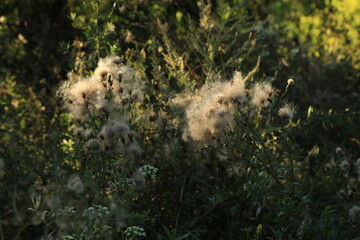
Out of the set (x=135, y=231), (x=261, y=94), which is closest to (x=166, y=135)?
(x=261, y=94)

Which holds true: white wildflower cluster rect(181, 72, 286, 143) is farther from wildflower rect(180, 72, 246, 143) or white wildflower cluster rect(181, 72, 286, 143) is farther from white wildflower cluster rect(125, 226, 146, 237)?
white wildflower cluster rect(125, 226, 146, 237)

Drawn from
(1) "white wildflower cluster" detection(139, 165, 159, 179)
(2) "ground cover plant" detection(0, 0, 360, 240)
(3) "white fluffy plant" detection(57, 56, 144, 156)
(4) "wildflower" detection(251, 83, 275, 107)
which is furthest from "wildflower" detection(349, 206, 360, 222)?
(3) "white fluffy plant" detection(57, 56, 144, 156)

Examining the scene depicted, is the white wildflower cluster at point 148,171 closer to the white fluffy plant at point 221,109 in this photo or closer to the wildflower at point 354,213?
the white fluffy plant at point 221,109

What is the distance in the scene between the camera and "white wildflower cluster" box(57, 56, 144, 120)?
9.53 feet

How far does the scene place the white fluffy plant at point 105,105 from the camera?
2766 mm

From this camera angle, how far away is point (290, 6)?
8.31 metres

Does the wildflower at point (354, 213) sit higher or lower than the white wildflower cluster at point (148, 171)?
lower

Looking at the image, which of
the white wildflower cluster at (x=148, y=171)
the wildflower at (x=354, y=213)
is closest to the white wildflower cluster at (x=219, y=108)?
the white wildflower cluster at (x=148, y=171)

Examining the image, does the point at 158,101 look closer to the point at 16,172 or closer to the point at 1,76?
the point at 16,172

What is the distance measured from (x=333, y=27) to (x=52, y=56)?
369 centimetres

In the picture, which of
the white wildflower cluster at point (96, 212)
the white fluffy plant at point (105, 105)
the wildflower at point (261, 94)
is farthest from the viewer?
the wildflower at point (261, 94)

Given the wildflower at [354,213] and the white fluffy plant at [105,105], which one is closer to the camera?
the white fluffy plant at [105,105]

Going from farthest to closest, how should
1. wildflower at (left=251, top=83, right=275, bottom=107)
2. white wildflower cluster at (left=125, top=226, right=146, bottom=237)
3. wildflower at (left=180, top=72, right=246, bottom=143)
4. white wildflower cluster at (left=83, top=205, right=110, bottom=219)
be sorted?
wildflower at (left=251, top=83, right=275, bottom=107) < wildflower at (left=180, top=72, right=246, bottom=143) < white wildflower cluster at (left=125, top=226, right=146, bottom=237) < white wildflower cluster at (left=83, top=205, right=110, bottom=219)

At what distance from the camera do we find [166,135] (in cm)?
383
